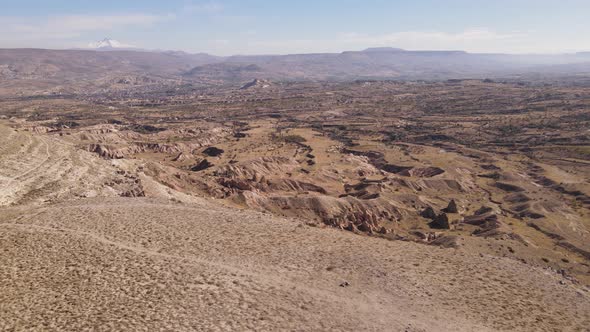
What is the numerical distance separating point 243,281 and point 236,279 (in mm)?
471

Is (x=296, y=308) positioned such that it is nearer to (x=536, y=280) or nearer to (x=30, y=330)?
(x=30, y=330)

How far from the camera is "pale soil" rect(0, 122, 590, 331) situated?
827 inches

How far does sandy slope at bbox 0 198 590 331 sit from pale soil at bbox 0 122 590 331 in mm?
86

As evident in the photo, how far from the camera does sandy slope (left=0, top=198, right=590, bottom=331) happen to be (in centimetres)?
2102

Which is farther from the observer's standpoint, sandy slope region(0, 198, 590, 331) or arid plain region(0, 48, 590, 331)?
arid plain region(0, 48, 590, 331)

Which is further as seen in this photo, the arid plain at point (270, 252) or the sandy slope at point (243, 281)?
the arid plain at point (270, 252)

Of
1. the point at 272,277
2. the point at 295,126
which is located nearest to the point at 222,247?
the point at 272,277

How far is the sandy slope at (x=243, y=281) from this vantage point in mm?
21016

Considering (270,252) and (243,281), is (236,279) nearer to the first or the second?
(243,281)

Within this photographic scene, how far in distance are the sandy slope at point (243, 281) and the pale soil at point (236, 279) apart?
9 centimetres

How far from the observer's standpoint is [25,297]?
21.7 metres

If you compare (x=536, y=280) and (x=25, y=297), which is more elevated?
(x=25, y=297)

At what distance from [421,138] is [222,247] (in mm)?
125851

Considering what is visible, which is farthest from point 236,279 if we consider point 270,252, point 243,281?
point 270,252
